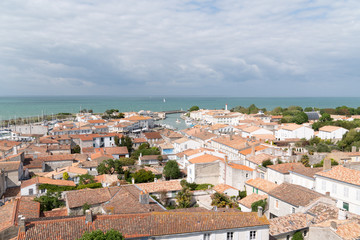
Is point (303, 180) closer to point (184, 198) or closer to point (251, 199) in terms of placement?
point (251, 199)

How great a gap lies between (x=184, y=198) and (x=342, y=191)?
13.1 meters

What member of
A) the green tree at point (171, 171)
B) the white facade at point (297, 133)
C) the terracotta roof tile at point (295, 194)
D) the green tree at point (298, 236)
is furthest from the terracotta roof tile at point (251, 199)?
the white facade at point (297, 133)

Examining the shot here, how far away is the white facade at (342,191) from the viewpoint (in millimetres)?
20438

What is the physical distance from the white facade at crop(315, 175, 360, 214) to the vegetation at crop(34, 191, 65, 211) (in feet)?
74.0

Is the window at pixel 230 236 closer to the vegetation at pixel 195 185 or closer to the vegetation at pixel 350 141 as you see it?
the vegetation at pixel 195 185

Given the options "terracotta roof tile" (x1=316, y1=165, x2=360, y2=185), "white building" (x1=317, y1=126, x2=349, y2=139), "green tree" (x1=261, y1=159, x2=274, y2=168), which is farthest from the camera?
"white building" (x1=317, y1=126, x2=349, y2=139)

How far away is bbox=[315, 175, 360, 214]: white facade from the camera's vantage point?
2044 centimetres

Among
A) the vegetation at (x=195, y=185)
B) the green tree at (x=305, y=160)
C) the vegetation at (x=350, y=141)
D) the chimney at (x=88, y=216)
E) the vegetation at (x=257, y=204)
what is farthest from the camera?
the vegetation at (x=350, y=141)

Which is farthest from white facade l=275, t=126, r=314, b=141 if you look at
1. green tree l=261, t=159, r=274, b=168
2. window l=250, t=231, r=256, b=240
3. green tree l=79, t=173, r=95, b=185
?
window l=250, t=231, r=256, b=240

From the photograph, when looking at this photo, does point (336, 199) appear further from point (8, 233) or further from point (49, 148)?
point (49, 148)

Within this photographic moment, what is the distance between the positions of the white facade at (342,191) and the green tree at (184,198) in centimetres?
1128

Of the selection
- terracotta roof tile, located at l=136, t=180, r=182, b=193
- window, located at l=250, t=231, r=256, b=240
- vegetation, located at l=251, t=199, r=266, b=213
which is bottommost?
terracotta roof tile, located at l=136, t=180, r=182, b=193

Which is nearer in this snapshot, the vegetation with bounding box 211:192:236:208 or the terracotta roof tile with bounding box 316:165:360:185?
the terracotta roof tile with bounding box 316:165:360:185

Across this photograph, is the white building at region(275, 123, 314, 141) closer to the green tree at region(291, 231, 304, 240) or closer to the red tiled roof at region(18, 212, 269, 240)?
the green tree at region(291, 231, 304, 240)
